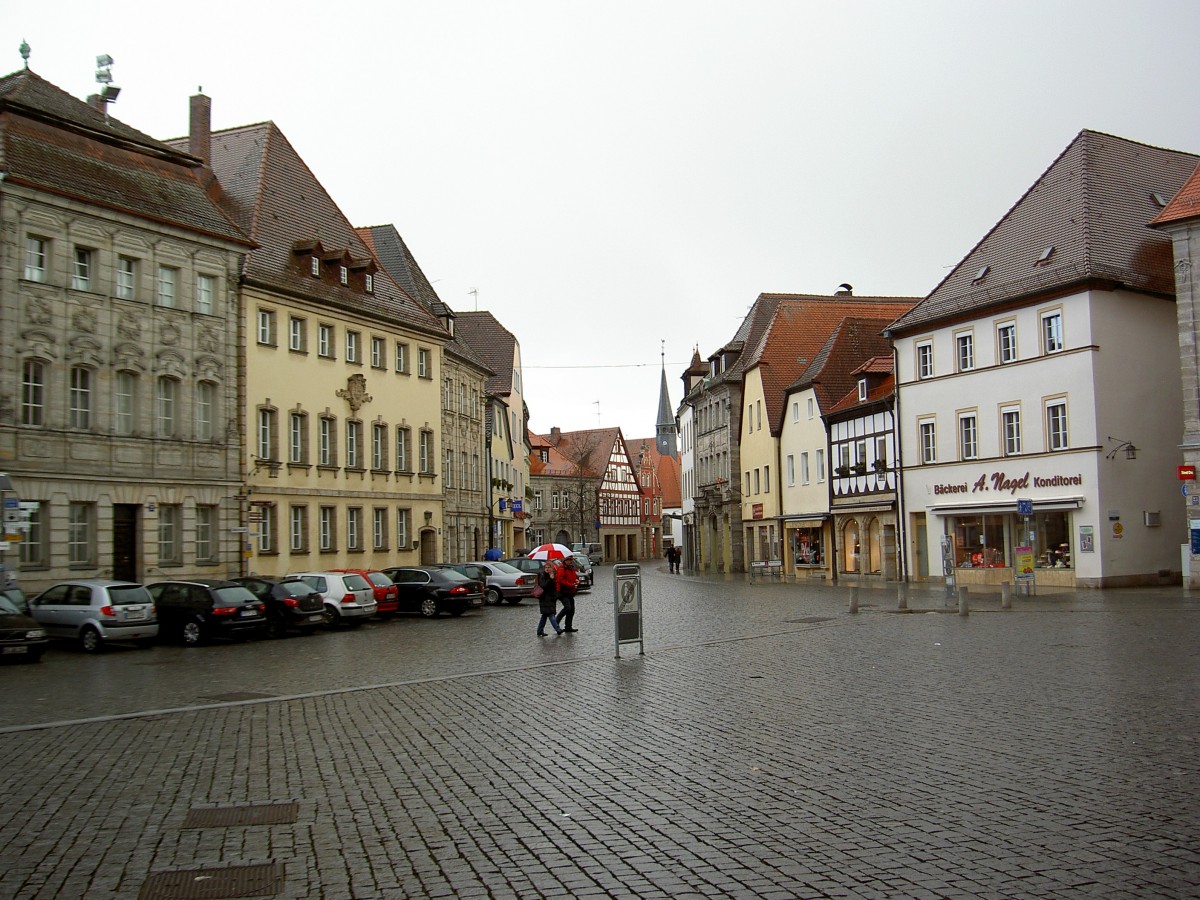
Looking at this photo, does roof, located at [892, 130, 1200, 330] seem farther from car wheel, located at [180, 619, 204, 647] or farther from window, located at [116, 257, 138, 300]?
car wheel, located at [180, 619, 204, 647]

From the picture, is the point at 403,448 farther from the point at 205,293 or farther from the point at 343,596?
the point at 343,596

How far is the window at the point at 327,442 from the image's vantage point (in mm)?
42594

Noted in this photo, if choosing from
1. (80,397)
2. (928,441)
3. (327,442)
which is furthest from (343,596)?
(928,441)

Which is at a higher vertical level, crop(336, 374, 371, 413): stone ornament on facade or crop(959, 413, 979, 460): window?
crop(336, 374, 371, 413): stone ornament on facade

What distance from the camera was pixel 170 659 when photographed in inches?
896

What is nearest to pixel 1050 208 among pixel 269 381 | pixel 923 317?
pixel 923 317

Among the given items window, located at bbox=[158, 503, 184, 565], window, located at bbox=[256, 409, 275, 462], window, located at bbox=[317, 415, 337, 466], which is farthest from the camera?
window, located at bbox=[317, 415, 337, 466]

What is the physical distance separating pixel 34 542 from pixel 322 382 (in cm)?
1364

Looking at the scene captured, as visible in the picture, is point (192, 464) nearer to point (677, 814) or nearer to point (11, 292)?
point (11, 292)

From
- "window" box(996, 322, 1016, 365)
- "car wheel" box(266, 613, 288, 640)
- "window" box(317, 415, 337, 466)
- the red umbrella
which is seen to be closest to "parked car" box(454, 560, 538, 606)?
Result: the red umbrella

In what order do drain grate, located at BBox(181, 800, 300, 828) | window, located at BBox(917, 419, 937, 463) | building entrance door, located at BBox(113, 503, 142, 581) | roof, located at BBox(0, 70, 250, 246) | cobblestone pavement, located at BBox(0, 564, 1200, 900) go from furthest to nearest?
window, located at BBox(917, 419, 937, 463) → building entrance door, located at BBox(113, 503, 142, 581) → roof, located at BBox(0, 70, 250, 246) → drain grate, located at BBox(181, 800, 300, 828) → cobblestone pavement, located at BBox(0, 564, 1200, 900)

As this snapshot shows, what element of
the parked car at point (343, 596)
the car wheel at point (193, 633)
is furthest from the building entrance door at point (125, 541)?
the car wheel at point (193, 633)

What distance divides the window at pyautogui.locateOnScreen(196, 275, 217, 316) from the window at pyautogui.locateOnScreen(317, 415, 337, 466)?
264 inches

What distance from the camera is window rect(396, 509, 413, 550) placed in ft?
155
